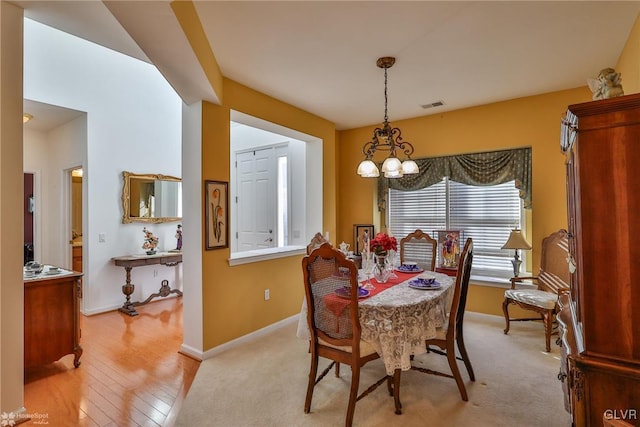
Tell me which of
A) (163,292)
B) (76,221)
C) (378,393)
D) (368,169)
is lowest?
(378,393)

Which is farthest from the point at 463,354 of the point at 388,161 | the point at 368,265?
the point at 388,161

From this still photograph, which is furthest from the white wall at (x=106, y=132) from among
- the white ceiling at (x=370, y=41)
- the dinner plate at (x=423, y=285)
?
the dinner plate at (x=423, y=285)

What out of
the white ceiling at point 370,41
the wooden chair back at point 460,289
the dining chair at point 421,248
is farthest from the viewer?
the dining chair at point 421,248

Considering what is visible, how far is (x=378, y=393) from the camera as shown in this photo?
2.35 meters

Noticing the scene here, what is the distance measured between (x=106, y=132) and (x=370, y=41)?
4.04m

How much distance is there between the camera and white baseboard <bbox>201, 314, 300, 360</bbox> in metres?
3.01

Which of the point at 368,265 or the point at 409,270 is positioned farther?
the point at 409,270

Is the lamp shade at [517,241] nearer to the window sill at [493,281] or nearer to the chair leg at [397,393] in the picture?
the window sill at [493,281]

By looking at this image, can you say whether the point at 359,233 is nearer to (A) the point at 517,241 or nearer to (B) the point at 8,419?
(A) the point at 517,241

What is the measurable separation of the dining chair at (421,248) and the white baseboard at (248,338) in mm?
1626

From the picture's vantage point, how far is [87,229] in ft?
14.2

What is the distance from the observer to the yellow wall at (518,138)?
3570 millimetres

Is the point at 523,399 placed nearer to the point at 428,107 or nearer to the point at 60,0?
the point at 428,107

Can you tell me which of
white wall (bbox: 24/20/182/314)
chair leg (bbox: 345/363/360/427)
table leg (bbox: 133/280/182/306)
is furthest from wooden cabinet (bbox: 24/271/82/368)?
chair leg (bbox: 345/363/360/427)
